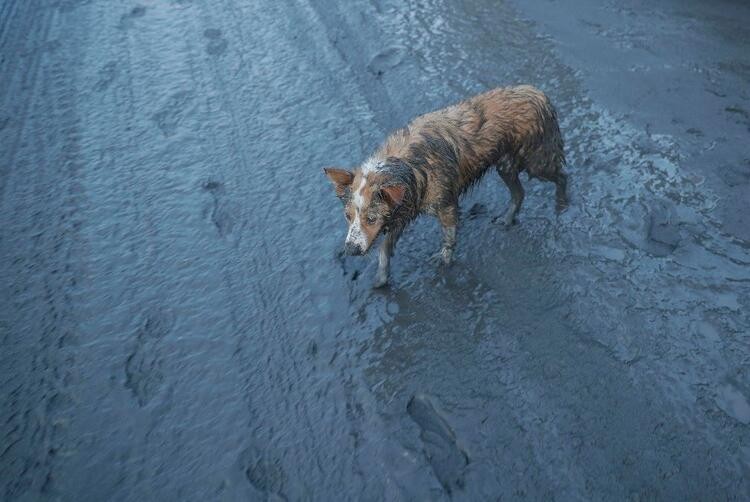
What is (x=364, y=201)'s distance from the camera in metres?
4.32

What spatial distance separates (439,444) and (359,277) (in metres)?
1.75

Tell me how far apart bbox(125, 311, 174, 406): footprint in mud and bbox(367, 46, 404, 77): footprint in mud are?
4182 mm

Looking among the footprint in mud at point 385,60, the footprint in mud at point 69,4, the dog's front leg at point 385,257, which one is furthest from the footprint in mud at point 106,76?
the dog's front leg at point 385,257

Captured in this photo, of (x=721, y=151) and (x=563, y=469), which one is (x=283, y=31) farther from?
(x=563, y=469)

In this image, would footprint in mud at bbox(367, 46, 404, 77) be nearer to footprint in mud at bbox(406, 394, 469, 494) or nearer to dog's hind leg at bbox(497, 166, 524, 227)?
dog's hind leg at bbox(497, 166, 524, 227)

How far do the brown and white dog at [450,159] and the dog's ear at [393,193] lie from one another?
6 centimetres

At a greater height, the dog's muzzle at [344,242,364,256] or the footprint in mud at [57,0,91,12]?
the dog's muzzle at [344,242,364,256]

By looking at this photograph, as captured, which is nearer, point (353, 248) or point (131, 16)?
point (353, 248)

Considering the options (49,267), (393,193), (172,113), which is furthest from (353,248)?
(172,113)

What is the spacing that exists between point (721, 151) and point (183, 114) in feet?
19.7

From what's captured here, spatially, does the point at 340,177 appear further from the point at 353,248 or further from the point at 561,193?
the point at 561,193

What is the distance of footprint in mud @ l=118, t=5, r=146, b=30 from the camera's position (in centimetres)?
857

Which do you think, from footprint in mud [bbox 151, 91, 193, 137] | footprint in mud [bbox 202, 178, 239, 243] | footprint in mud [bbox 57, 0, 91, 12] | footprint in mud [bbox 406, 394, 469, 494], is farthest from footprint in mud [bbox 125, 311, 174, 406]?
footprint in mud [bbox 57, 0, 91, 12]

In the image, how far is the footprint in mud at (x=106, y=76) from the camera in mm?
7500
